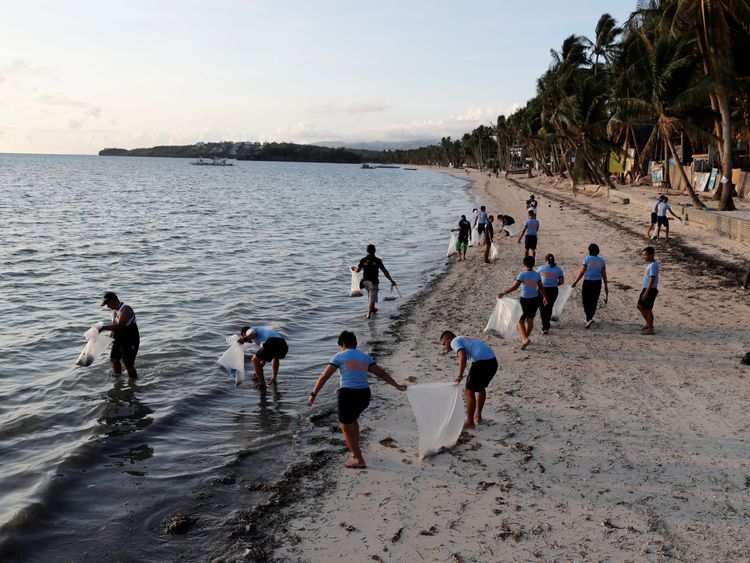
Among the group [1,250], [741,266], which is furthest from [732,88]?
[1,250]

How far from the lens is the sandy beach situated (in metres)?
5.57

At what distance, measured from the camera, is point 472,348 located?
7.54m

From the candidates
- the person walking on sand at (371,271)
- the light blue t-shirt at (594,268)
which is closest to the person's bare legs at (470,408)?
the light blue t-shirt at (594,268)

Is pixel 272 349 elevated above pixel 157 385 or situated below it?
above

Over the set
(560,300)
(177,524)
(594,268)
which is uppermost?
(594,268)

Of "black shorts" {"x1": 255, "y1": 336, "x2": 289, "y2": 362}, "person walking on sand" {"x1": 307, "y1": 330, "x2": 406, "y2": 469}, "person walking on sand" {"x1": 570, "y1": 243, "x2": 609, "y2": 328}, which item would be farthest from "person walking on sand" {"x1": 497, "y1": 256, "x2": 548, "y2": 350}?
"person walking on sand" {"x1": 307, "y1": 330, "x2": 406, "y2": 469}

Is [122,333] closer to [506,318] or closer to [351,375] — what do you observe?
[351,375]

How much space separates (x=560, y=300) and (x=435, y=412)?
6.29 meters

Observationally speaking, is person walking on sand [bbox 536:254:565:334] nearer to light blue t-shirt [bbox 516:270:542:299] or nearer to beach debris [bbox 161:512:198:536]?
light blue t-shirt [bbox 516:270:542:299]

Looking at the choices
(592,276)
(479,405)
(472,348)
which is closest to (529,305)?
(592,276)

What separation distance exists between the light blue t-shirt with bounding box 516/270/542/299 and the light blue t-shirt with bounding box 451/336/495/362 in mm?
3440

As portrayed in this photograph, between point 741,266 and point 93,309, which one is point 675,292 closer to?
point 741,266

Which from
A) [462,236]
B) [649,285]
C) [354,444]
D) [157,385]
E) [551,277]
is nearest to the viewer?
[354,444]

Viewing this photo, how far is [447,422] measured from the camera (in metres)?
7.26
